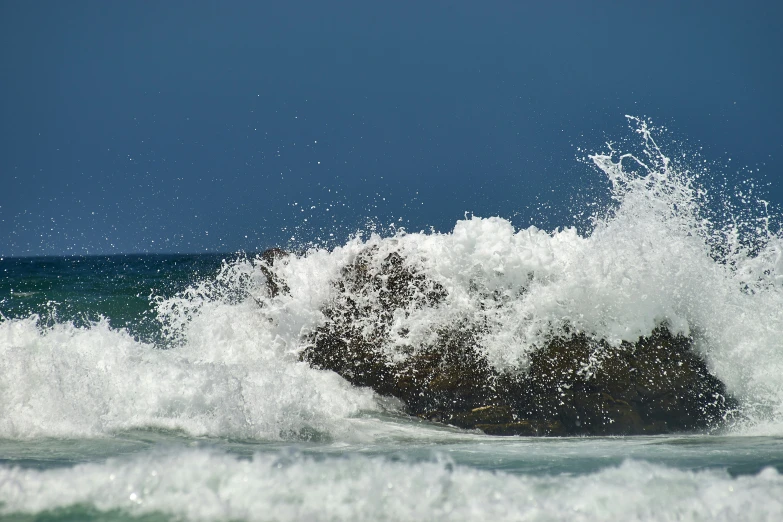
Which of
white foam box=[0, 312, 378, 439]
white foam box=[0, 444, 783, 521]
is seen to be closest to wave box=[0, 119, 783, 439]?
white foam box=[0, 312, 378, 439]

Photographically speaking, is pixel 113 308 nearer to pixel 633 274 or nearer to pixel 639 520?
pixel 633 274

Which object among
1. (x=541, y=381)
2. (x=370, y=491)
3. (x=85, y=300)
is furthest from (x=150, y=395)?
(x=85, y=300)

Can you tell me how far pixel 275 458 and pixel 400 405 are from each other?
2198mm

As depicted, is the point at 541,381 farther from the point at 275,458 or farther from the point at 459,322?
the point at 275,458

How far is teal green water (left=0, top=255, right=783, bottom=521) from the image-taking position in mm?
2730

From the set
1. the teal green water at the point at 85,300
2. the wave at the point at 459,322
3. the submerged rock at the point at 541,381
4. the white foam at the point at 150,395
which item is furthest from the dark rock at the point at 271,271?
the teal green water at the point at 85,300

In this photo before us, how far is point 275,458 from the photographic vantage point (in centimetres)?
314

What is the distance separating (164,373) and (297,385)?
0.96 m

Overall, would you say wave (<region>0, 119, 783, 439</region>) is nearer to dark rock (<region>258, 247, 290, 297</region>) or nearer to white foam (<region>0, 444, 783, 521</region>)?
dark rock (<region>258, 247, 290, 297</region>)

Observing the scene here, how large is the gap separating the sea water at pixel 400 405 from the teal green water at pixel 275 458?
0.01 meters

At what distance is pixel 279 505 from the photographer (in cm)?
275

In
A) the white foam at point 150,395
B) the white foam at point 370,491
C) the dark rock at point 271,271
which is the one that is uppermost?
the dark rock at point 271,271

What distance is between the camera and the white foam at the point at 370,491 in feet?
8.80

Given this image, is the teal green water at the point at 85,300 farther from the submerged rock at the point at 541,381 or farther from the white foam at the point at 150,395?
the submerged rock at the point at 541,381
